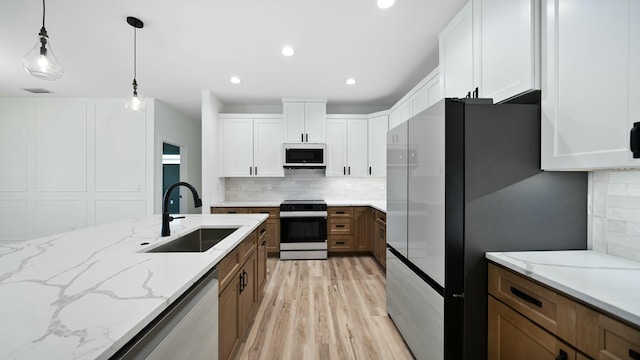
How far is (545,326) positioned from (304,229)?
3.10 m

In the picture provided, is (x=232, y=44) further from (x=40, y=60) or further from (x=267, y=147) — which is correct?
(x=267, y=147)

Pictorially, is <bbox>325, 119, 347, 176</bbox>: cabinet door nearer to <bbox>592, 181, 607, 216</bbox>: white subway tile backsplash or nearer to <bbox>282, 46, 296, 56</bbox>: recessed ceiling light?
<bbox>282, 46, 296, 56</bbox>: recessed ceiling light

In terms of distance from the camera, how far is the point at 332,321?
2.20 m

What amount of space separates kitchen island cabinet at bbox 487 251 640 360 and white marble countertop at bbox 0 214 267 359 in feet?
4.59

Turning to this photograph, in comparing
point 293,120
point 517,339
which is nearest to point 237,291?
point 517,339

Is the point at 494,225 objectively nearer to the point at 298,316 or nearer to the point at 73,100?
the point at 298,316

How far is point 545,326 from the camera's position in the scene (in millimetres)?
982

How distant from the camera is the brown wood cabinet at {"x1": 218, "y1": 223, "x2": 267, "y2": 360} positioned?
136cm

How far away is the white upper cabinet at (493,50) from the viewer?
1.28m

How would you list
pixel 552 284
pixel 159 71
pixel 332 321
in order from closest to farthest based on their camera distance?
pixel 552 284
pixel 332 321
pixel 159 71

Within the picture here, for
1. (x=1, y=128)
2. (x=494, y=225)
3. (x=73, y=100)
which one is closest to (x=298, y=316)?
(x=494, y=225)

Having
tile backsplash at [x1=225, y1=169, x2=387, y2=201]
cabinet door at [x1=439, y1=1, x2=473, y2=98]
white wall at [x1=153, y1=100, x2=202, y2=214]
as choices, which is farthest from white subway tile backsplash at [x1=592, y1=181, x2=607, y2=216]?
white wall at [x1=153, y1=100, x2=202, y2=214]

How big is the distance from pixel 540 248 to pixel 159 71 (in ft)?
13.6

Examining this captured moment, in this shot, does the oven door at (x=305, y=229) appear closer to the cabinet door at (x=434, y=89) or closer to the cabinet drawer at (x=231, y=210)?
the cabinet drawer at (x=231, y=210)
